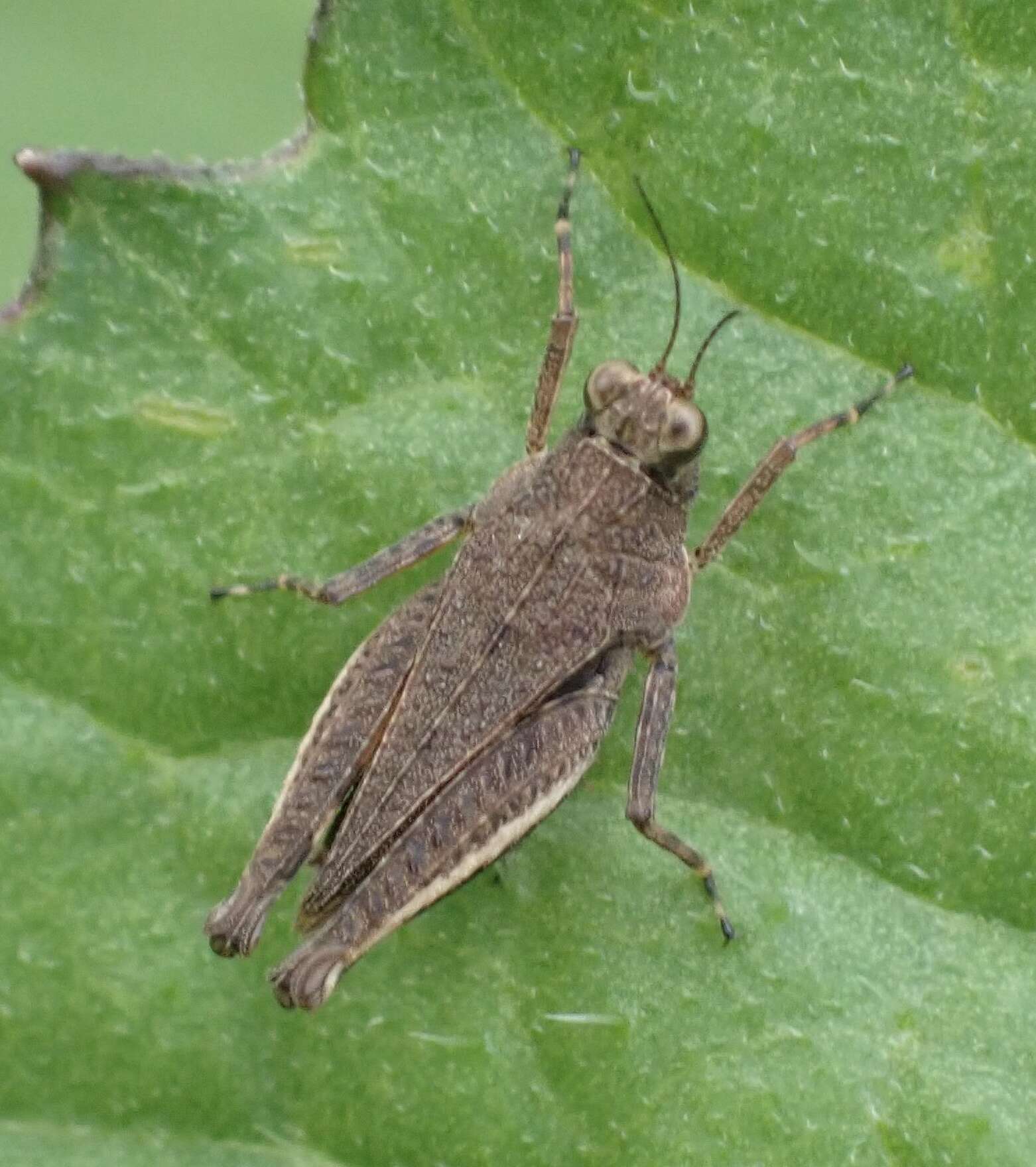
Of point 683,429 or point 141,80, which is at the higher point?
point 683,429

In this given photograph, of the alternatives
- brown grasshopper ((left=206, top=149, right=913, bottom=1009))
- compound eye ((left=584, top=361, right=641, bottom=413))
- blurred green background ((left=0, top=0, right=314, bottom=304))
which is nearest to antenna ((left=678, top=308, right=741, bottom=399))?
Answer: brown grasshopper ((left=206, top=149, right=913, bottom=1009))

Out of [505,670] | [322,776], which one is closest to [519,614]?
[505,670]

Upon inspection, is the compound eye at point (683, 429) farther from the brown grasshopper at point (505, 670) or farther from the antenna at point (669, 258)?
the antenna at point (669, 258)

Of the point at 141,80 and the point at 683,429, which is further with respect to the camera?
the point at 141,80

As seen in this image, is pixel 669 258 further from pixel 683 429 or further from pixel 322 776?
pixel 322 776

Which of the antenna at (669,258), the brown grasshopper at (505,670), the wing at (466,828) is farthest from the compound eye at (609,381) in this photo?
the wing at (466,828)

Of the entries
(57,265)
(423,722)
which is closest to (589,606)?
(423,722)

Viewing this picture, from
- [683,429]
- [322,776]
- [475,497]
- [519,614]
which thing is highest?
[683,429]

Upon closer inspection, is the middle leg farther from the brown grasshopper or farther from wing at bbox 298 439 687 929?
wing at bbox 298 439 687 929

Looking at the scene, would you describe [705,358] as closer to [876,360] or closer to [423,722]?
[876,360]
